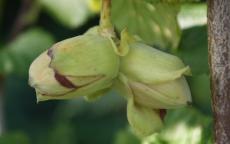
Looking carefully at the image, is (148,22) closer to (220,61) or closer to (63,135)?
(220,61)

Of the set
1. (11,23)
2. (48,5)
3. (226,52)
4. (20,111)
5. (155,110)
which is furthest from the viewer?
(20,111)


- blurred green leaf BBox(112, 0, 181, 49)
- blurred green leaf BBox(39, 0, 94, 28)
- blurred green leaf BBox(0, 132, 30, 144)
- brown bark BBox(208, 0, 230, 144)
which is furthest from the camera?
blurred green leaf BBox(39, 0, 94, 28)

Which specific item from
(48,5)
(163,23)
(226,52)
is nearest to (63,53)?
(226,52)

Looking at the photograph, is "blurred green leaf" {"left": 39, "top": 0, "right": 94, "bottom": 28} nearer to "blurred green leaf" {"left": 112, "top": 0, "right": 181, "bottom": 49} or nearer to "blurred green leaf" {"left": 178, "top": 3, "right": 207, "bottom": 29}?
"blurred green leaf" {"left": 178, "top": 3, "right": 207, "bottom": 29}

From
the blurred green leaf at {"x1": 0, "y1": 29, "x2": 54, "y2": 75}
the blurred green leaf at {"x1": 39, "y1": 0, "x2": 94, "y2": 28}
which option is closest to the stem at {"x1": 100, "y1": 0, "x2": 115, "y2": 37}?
the blurred green leaf at {"x1": 0, "y1": 29, "x2": 54, "y2": 75}

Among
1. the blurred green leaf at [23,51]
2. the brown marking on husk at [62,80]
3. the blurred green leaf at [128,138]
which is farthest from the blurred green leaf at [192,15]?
the blurred green leaf at [23,51]

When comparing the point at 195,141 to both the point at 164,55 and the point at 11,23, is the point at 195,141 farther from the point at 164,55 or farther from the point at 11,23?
the point at 11,23
